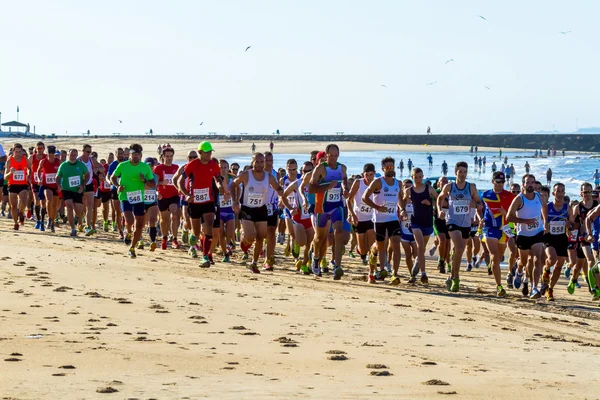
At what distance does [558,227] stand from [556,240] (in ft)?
0.64

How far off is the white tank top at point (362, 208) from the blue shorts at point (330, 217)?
0.51 metres

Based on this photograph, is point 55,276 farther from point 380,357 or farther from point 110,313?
point 380,357

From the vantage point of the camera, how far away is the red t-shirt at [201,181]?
14.9 meters

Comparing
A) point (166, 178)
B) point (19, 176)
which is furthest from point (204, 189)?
point (19, 176)

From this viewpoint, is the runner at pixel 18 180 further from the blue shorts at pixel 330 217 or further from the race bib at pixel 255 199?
the blue shorts at pixel 330 217

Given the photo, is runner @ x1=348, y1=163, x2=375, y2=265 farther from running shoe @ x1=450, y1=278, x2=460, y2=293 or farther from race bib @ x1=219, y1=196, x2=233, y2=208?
race bib @ x1=219, y1=196, x2=233, y2=208

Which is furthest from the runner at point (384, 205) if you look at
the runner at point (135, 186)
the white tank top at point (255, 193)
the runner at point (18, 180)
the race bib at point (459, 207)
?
the runner at point (18, 180)

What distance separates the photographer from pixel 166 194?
60.0ft

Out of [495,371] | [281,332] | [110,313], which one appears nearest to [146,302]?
[110,313]

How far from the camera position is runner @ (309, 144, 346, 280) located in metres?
14.5

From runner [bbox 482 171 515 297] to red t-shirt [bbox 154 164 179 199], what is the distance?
5.69 meters

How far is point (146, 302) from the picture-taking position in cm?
1054

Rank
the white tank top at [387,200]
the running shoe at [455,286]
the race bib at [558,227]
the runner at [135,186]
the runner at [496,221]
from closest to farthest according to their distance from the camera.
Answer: the runner at [496,221] < the running shoe at [455,286] < the race bib at [558,227] < the white tank top at [387,200] < the runner at [135,186]

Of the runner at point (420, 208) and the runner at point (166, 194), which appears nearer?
the runner at point (420, 208)
